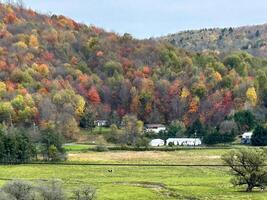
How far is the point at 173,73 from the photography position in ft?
610

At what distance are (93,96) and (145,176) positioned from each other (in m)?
91.4

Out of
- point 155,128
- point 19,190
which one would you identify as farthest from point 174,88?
point 19,190

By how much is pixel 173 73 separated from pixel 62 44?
36138 mm

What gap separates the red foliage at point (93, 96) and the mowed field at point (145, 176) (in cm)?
→ 6084

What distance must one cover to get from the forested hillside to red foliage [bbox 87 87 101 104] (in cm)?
26

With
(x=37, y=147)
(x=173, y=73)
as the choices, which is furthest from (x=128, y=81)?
(x=37, y=147)

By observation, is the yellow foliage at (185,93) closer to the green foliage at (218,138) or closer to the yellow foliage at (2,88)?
the green foliage at (218,138)

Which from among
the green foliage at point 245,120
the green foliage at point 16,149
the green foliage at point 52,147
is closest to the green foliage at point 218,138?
the green foliage at point 245,120

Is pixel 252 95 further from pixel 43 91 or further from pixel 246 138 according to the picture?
pixel 43 91

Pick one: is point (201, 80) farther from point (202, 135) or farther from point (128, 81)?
point (202, 135)

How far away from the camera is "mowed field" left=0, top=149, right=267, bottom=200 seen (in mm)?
65744

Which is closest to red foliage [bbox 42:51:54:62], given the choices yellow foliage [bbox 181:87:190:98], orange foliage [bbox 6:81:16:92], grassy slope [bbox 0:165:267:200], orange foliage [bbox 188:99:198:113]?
orange foliage [bbox 6:81:16:92]

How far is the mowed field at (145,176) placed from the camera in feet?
Answer: 216

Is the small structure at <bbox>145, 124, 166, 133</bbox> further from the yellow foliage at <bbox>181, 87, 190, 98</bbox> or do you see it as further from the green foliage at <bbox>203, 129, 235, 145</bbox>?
the green foliage at <bbox>203, 129, 235, 145</bbox>
